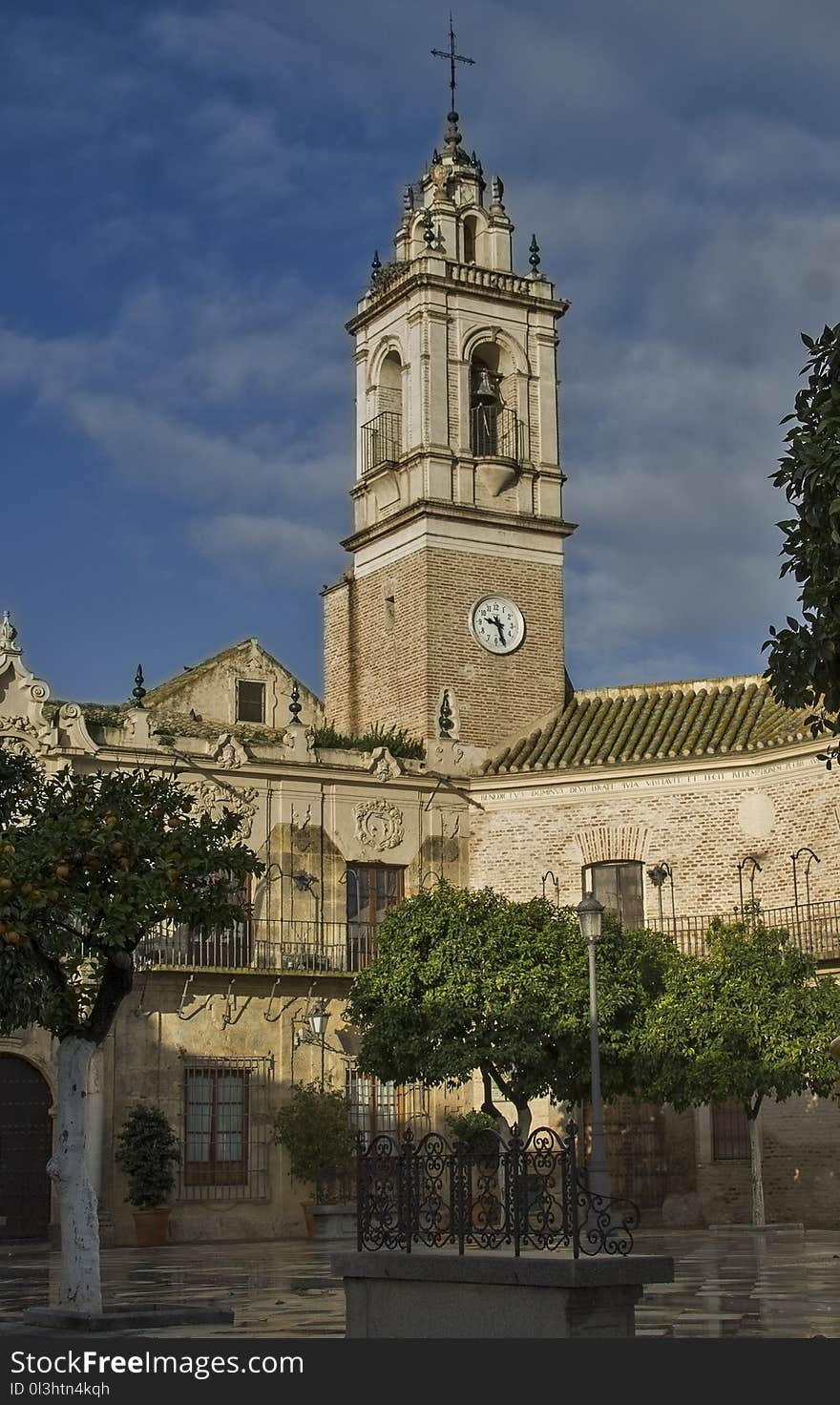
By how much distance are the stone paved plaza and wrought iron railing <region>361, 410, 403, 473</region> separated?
16.3m

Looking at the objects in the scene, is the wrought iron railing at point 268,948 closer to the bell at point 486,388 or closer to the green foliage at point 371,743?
the green foliage at point 371,743

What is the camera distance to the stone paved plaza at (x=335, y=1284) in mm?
14464

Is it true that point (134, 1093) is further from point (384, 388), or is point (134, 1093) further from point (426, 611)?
point (384, 388)

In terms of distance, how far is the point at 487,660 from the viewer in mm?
Result: 37344

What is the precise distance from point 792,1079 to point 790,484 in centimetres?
1687

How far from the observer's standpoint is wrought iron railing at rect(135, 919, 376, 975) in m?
31.8

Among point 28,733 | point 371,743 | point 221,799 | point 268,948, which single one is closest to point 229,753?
point 221,799

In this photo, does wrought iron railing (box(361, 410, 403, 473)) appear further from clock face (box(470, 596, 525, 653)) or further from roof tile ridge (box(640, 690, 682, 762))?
roof tile ridge (box(640, 690, 682, 762))

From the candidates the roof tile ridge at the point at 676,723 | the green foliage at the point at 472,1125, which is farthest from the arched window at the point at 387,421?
the green foliage at the point at 472,1125

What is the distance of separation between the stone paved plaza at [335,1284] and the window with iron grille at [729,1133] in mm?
2147

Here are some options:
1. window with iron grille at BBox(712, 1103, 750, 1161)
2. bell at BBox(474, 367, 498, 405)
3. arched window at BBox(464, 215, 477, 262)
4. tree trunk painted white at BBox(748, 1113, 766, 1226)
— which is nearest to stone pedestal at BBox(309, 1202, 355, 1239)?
window with iron grille at BBox(712, 1103, 750, 1161)

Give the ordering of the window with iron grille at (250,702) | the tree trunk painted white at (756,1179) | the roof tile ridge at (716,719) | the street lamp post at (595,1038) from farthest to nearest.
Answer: the window with iron grille at (250,702)
the roof tile ridge at (716,719)
the tree trunk painted white at (756,1179)
the street lamp post at (595,1038)

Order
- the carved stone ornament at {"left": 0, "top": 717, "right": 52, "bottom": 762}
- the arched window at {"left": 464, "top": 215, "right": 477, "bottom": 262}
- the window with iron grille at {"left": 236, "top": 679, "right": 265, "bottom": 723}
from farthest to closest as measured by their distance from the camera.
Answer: the arched window at {"left": 464, "top": 215, "right": 477, "bottom": 262}
the window with iron grille at {"left": 236, "top": 679, "right": 265, "bottom": 723}
the carved stone ornament at {"left": 0, "top": 717, "right": 52, "bottom": 762}

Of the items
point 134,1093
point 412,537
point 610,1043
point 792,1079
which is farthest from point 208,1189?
point 412,537
